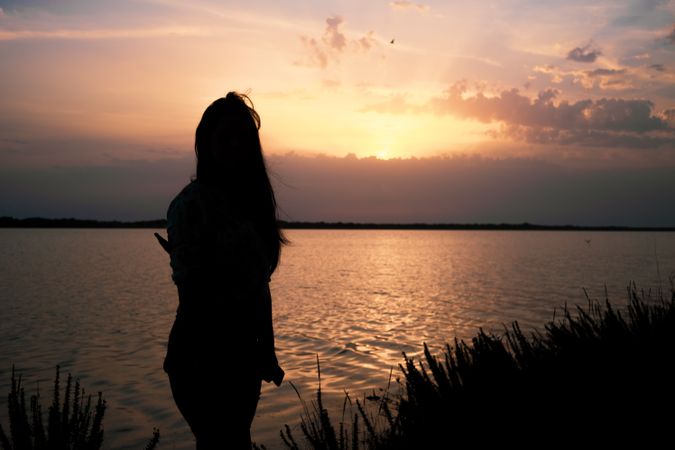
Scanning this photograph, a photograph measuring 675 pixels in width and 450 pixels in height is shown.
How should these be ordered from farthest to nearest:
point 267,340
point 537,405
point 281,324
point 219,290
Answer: point 281,324, point 537,405, point 267,340, point 219,290

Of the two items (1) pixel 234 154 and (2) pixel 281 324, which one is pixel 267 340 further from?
(2) pixel 281 324

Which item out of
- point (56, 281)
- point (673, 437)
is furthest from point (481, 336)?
point (56, 281)

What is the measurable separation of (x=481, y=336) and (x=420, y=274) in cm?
3533

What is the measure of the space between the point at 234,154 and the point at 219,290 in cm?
73

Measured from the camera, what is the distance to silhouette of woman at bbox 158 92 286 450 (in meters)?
2.82

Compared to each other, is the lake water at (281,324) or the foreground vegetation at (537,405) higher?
the foreground vegetation at (537,405)

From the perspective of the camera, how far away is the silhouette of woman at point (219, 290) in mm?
2818

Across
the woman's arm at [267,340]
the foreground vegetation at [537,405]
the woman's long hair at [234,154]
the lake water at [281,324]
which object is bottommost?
the lake water at [281,324]

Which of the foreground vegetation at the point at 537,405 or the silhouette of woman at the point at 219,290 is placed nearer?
the silhouette of woman at the point at 219,290

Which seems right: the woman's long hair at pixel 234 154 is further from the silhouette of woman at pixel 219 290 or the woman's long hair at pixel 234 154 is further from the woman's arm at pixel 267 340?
the woman's arm at pixel 267 340

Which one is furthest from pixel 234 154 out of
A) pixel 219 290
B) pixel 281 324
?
pixel 281 324

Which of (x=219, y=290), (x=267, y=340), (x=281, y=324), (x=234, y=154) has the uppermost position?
(x=234, y=154)

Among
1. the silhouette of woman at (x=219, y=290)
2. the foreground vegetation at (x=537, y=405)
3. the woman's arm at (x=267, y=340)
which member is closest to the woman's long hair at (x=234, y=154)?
the silhouette of woman at (x=219, y=290)

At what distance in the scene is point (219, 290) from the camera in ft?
9.42
